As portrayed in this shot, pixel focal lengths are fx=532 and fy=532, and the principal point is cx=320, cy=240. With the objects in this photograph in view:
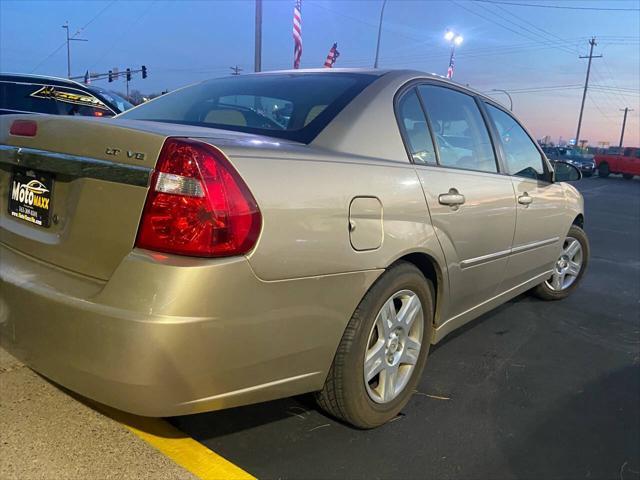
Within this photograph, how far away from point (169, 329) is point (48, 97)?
22.3 feet

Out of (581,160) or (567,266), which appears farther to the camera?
(581,160)

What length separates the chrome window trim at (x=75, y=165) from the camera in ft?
5.96

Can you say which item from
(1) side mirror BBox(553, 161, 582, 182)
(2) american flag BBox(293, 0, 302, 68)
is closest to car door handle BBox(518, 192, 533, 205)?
(1) side mirror BBox(553, 161, 582, 182)

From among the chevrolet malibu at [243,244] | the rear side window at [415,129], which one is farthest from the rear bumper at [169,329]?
the rear side window at [415,129]


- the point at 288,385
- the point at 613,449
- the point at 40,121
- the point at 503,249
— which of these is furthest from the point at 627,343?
the point at 40,121

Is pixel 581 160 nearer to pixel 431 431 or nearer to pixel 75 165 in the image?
pixel 431 431

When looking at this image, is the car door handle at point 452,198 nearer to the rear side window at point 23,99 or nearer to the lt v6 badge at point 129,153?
the lt v6 badge at point 129,153

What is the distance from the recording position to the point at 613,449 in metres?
2.54

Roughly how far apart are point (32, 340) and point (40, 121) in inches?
34.7

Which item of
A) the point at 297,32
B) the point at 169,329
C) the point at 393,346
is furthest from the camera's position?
the point at 297,32

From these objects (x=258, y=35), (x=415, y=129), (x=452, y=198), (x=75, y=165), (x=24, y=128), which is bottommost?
(x=452, y=198)

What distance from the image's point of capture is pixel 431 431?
102 inches

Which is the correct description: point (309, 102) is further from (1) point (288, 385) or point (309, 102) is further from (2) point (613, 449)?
(2) point (613, 449)

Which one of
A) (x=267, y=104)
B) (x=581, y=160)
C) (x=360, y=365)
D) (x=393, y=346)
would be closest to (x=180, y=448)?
(x=360, y=365)
